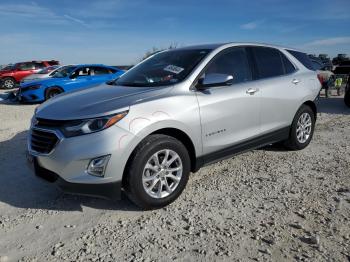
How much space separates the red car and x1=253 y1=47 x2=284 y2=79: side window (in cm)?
1858

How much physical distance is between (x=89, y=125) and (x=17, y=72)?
19425mm

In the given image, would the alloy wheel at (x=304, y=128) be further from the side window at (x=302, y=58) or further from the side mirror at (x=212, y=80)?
the side mirror at (x=212, y=80)

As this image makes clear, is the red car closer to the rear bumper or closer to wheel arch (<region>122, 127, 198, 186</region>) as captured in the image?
the rear bumper

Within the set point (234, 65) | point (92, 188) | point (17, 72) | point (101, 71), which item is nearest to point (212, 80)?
point (234, 65)

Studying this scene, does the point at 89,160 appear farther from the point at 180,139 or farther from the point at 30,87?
the point at 30,87

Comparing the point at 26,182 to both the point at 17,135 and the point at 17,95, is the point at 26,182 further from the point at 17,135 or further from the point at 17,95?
the point at 17,95

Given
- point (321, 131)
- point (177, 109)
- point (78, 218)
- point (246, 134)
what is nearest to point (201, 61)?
point (177, 109)

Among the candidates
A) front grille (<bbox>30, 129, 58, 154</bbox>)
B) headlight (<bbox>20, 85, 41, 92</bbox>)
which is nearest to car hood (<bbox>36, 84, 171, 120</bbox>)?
front grille (<bbox>30, 129, 58, 154</bbox>)

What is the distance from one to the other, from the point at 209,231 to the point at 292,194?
130 centimetres

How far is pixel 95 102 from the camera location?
143 inches

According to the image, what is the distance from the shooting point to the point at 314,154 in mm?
5527

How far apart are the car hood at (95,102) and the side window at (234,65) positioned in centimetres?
82

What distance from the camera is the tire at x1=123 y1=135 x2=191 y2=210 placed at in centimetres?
345

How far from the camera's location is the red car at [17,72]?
793 inches
